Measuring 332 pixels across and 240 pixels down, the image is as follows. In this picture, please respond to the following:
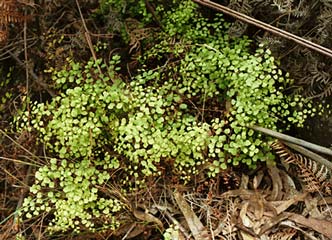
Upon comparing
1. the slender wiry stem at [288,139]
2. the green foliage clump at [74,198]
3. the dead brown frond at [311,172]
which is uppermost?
the slender wiry stem at [288,139]

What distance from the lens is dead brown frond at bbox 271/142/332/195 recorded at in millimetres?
2098

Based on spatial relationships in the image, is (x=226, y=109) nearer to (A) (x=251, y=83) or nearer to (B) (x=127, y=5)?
(A) (x=251, y=83)

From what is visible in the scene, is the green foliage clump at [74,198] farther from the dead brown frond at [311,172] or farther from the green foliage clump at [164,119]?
the dead brown frond at [311,172]

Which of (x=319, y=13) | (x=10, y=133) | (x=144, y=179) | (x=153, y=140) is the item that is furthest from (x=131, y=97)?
(x=319, y=13)

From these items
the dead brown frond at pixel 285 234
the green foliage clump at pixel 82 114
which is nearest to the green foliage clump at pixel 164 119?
the green foliage clump at pixel 82 114

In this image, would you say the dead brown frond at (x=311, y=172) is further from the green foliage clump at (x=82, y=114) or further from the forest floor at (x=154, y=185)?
the green foliage clump at (x=82, y=114)

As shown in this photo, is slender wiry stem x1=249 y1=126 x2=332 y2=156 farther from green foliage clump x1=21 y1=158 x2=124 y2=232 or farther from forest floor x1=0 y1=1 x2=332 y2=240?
green foliage clump x1=21 y1=158 x2=124 y2=232

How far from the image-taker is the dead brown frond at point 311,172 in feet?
6.88

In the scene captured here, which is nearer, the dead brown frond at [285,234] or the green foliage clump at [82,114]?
the dead brown frond at [285,234]

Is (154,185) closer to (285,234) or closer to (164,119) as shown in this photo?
(164,119)

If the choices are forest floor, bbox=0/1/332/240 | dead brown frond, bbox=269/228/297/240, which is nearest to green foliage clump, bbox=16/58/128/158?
forest floor, bbox=0/1/332/240

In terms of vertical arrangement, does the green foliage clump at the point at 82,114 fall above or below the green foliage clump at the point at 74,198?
above

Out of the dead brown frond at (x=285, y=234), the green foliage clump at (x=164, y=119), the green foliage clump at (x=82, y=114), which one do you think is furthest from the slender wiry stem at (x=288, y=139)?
the green foliage clump at (x=82, y=114)

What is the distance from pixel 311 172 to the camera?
6.91ft
